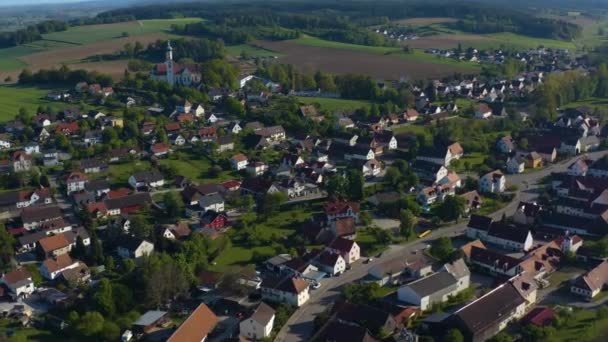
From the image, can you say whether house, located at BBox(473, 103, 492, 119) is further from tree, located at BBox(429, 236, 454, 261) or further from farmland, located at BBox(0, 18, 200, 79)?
farmland, located at BBox(0, 18, 200, 79)

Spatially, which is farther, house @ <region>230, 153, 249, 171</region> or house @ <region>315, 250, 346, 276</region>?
house @ <region>230, 153, 249, 171</region>

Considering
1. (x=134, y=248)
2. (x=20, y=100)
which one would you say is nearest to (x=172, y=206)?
(x=134, y=248)

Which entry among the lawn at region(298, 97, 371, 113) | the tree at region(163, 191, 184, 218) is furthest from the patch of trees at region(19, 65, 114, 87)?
the tree at region(163, 191, 184, 218)

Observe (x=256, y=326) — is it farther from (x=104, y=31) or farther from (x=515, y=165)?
(x=104, y=31)

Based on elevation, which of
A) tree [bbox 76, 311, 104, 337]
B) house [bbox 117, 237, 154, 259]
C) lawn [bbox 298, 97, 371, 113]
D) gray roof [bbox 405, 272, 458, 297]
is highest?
gray roof [bbox 405, 272, 458, 297]

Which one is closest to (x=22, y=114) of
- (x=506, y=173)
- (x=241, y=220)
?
(x=241, y=220)

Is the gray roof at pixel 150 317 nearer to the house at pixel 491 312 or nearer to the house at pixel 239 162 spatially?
the house at pixel 491 312
